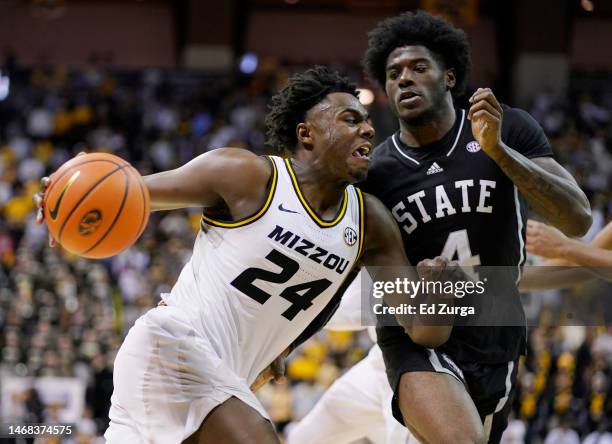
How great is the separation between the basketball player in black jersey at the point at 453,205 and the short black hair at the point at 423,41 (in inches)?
0.4

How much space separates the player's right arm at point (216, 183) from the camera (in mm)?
4332

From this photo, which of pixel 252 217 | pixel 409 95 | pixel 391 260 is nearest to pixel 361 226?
pixel 391 260

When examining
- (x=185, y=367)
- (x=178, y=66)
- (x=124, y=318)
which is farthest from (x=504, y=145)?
(x=178, y=66)

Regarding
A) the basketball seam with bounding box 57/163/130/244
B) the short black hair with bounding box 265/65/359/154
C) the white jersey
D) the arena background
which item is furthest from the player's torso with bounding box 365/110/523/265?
the arena background

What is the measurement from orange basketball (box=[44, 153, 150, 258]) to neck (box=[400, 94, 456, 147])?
164cm

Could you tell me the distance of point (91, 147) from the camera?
62.5 feet

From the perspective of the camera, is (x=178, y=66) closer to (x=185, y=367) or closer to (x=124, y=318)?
(x=124, y=318)

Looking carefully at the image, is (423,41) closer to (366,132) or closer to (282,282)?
(366,132)

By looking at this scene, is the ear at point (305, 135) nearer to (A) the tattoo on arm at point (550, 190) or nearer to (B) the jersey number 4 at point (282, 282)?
(B) the jersey number 4 at point (282, 282)

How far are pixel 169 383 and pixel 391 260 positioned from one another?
1.31 metres

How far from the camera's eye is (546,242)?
559 centimetres

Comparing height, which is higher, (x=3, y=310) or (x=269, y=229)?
(x=269, y=229)

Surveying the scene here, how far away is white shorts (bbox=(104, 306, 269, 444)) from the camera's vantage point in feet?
13.9

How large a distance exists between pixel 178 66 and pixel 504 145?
Answer: 59.3 ft
